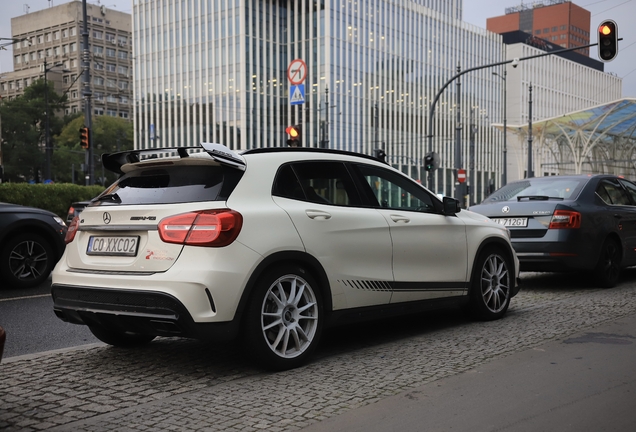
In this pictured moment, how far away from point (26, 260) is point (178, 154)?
6074 millimetres

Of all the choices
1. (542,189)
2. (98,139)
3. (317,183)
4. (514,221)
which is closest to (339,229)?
(317,183)

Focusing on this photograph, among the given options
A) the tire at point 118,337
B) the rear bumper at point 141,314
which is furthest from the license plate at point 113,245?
the tire at point 118,337

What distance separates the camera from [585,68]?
12419cm

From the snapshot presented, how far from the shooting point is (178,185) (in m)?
5.09

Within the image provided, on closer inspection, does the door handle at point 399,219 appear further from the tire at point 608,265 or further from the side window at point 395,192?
the tire at point 608,265

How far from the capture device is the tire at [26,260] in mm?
9977

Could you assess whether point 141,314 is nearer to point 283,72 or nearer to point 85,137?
point 85,137

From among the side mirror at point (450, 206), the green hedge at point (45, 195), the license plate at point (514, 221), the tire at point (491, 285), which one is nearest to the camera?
the side mirror at point (450, 206)

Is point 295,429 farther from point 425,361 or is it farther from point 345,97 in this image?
point 345,97

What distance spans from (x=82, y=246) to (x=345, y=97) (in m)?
74.1

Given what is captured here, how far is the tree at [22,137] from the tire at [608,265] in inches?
2598

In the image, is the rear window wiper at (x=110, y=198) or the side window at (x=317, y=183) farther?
the side window at (x=317, y=183)

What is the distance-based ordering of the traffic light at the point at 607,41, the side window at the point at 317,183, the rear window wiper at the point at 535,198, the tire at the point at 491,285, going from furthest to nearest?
the traffic light at the point at 607,41 → the rear window wiper at the point at 535,198 → the tire at the point at 491,285 → the side window at the point at 317,183

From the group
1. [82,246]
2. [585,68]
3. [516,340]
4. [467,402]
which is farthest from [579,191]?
[585,68]
